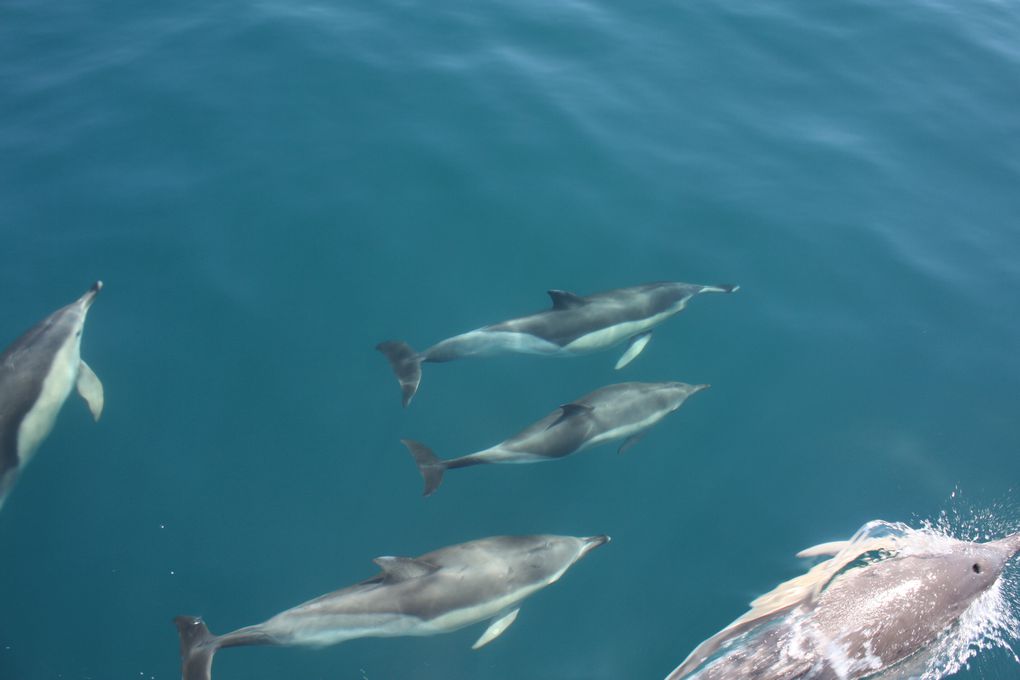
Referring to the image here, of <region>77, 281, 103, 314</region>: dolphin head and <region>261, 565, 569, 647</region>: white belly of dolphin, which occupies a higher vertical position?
<region>77, 281, 103, 314</region>: dolphin head

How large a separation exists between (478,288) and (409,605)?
4.28 meters

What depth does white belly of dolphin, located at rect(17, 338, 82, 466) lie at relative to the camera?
6836 millimetres

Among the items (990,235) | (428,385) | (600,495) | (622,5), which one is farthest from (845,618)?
(622,5)

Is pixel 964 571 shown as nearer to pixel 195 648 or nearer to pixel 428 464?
pixel 428 464

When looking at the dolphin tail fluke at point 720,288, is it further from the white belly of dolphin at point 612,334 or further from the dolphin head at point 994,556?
the dolphin head at point 994,556

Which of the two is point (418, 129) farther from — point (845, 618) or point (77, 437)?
point (845, 618)

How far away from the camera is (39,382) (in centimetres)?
719

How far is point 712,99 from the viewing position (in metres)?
11.8

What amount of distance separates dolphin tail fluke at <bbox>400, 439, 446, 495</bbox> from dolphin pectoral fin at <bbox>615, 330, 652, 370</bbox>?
2.43 metres

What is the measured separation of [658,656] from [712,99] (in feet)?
28.7

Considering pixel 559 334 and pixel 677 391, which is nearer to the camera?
pixel 677 391

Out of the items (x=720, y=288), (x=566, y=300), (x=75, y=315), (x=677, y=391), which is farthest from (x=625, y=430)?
(x=75, y=315)

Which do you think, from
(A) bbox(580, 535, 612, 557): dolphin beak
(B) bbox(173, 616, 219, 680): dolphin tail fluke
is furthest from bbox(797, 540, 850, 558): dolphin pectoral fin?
(B) bbox(173, 616, 219, 680): dolphin tail fluke

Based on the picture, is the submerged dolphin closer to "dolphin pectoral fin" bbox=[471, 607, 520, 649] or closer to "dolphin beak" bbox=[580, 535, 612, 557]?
"dolphin beak" bbox=[580, 535, 612, 557]
